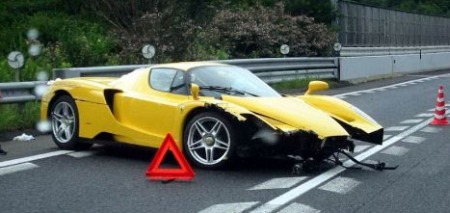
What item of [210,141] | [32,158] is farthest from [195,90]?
[32,158]

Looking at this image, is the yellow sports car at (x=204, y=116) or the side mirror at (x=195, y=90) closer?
the yellow sports car at (x=204, y=116)

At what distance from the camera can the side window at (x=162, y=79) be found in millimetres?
8867

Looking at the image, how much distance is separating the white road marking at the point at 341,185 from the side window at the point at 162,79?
92.9 inches

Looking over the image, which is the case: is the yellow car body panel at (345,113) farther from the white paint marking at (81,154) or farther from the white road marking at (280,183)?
the white paint marking at (81,154)

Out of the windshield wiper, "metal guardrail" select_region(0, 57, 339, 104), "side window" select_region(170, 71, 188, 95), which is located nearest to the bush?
"metal guardrail" select_region(0, 57, 339, 104)

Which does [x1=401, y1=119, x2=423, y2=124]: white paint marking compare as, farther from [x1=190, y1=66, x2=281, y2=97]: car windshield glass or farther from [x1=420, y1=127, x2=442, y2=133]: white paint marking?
[x1=190, y1=66, x2=281, y2=97]: car windshield glass

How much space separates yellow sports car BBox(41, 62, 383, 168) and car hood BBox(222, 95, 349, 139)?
1cm

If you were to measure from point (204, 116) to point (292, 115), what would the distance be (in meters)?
0.96

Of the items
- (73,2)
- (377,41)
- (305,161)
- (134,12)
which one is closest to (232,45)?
(134,12)

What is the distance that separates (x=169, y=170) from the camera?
25.5 ft

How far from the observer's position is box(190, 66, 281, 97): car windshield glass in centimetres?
861

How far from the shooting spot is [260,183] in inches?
296

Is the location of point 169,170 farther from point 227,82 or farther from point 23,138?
point 23,138

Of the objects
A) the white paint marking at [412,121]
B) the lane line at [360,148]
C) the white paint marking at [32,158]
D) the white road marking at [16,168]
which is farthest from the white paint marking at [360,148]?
the white road marking at [16,168]
